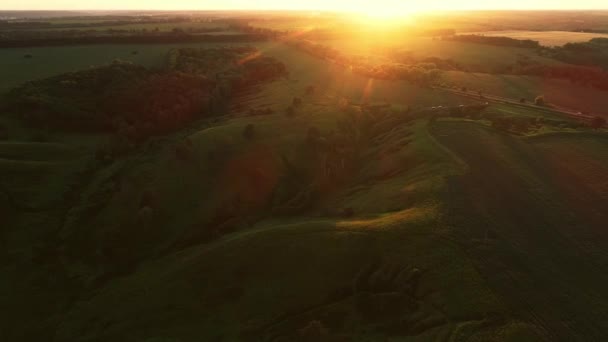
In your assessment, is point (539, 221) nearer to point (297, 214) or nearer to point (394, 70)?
point (297, 214)

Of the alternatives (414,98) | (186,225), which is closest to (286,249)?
(186,225)

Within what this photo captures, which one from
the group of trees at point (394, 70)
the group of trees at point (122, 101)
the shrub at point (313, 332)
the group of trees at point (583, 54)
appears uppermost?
the group of trees at point (583, 54)

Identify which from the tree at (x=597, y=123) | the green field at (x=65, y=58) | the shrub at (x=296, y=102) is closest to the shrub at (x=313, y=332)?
the shrub at (x=296, y=102)

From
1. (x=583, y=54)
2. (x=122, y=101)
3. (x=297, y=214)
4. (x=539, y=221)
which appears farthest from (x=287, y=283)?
(x=583, y=54)

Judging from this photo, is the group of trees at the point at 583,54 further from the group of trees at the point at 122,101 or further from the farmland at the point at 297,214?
the group of trees at the point at 122,101

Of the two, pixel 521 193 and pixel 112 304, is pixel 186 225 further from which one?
pixel 521 193

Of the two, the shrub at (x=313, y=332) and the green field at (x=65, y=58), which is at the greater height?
the green field at (x=65, y=58)

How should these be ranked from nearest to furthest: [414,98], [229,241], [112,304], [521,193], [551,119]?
[112,304], [229,241], [521,193], [551,119], [414,98]

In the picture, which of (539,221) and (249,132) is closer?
(539,221)

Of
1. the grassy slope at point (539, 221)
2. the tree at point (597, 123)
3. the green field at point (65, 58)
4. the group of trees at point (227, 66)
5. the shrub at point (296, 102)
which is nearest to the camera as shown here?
the grassy slope at point (539, 221)

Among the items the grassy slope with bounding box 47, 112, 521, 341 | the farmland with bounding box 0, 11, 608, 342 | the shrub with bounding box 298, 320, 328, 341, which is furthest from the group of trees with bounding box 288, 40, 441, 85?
the shrub with bounding box 298, 320, 328, 341

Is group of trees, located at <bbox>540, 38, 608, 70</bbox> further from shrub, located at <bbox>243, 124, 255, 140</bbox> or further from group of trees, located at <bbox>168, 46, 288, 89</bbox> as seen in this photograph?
shrub, located at <bbox>243, 124, 255, 140</bbox>
